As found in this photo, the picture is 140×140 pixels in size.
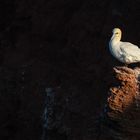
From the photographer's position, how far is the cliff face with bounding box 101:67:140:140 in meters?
6.37

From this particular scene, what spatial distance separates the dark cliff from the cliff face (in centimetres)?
290

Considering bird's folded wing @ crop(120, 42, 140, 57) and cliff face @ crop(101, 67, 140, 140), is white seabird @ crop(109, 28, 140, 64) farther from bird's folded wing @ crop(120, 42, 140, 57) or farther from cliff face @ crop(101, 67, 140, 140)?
cliff face @ crop(101, 67, 140, 140)

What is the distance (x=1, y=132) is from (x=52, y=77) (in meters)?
1.23

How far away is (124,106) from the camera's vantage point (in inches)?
251

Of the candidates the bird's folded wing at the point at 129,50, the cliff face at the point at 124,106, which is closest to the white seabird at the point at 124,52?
the bird's folded wing at the point at 129,50

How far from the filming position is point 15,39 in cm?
1191

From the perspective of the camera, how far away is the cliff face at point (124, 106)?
251 inches

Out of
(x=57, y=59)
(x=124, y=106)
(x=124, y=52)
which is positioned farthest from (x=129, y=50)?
(x=57, y=59)

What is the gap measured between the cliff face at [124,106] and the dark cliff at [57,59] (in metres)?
2.90

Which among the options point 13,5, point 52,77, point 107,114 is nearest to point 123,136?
point 107,114

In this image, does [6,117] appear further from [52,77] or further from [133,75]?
[133,75]

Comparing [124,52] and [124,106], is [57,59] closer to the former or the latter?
[124,52]

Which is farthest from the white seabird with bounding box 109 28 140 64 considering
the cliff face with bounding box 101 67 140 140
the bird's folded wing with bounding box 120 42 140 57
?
the cliff face with bounding box 101 67 140 140

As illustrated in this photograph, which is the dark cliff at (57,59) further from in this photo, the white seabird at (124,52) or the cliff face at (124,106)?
the cliff face at (124,106)
